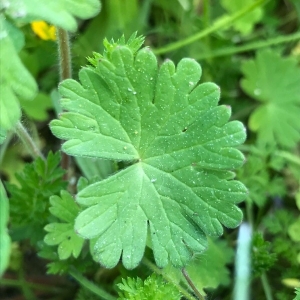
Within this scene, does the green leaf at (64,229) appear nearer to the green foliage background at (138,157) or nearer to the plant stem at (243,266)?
the green foliage background at (138,157)

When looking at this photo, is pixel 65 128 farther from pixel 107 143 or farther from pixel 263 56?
pixel 263 56

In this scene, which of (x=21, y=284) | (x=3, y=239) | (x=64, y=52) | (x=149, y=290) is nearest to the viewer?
(x=3, y=239)

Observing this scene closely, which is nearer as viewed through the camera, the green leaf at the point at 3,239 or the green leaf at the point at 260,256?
the green leaf at the point at 3,239

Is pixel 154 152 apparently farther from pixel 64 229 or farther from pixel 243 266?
pixel 243 266

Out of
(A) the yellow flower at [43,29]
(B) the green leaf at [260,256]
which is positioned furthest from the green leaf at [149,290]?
(A) the yellow flower at [43,29]

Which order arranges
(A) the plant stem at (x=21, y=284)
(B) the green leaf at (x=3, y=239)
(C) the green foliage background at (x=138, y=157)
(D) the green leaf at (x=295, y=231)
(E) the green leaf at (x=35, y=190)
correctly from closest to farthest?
(B) the green leaf at (x=3, y=239) → (C) the green foliage background at (x=138, y=157) → (E) the green leaf at (x=35, y=190) → (D) the green leaf at (x=295, y=231) → (A) the plant stem at (x=21, y=284)

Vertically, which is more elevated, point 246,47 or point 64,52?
point 64,52

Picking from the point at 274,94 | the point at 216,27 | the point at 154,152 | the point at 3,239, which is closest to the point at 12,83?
the point at 3,239
